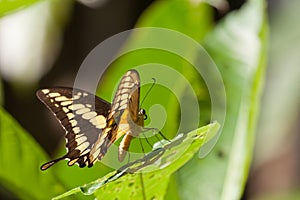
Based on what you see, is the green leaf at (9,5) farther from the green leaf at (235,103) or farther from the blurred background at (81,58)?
the blurred background at (81,58)

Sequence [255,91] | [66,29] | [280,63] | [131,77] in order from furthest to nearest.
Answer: [280,63], [66,29], [255,91], [131,77]

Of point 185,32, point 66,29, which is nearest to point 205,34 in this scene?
point 185,32

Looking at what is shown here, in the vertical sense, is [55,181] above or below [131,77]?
below

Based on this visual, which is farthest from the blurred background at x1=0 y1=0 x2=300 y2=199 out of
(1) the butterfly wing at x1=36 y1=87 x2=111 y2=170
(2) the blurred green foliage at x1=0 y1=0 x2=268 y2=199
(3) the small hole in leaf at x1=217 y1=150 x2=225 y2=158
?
(1) the butterfly wing at x1=36 y1=87 x2=111 y2=170

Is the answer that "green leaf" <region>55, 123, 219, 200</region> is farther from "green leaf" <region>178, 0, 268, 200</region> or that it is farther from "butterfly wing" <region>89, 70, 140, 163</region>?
"green leaf" <region>178, 0, 268, 200</region>

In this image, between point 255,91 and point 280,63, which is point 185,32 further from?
point 280,63

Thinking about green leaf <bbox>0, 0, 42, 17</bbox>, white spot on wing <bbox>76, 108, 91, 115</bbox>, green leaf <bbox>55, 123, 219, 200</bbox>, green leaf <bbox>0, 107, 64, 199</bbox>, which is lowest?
green leaf <bbox>0, 107, 64, 199</bbox>

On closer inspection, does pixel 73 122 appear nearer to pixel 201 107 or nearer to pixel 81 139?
pixel 81 139
